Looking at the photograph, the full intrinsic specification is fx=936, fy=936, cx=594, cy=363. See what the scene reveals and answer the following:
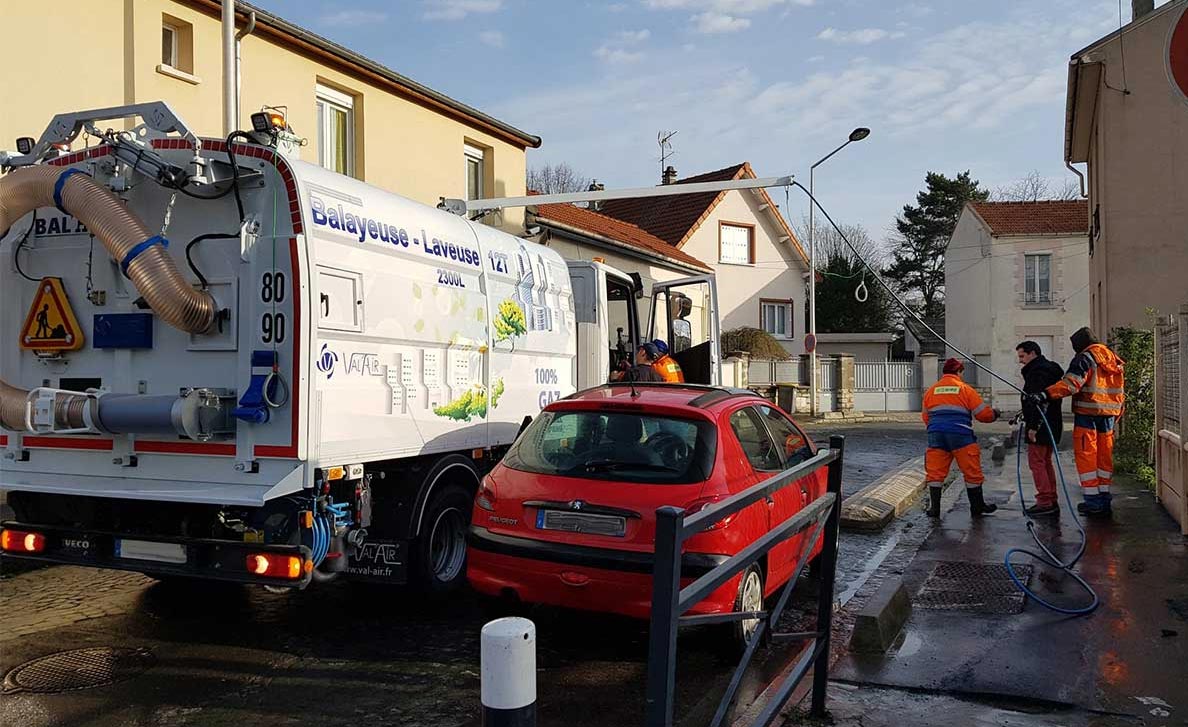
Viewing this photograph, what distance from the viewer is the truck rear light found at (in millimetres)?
5043

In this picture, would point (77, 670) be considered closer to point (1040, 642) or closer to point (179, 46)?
point (1040, 642)

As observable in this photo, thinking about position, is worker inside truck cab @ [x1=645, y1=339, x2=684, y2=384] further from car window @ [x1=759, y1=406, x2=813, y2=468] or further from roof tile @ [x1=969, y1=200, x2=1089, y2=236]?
roof tile @ [x1=969, y1=200, x2=1089, y2=236]

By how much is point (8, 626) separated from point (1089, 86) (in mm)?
19646

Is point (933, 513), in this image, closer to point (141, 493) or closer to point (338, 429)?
point (338, 429)

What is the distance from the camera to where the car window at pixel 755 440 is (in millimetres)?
5887

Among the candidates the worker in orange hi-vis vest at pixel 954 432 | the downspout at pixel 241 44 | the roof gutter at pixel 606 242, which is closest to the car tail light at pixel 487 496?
the worker in orange hi-vis vest at pixel 954 432

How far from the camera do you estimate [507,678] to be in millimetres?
2514

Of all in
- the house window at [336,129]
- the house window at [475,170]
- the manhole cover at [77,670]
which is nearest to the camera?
the manhole cover at [77,670]

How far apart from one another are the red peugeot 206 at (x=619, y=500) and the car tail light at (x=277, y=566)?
3.33 feet

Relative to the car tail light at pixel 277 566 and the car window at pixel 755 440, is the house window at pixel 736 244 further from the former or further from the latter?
the car tail light at pixel 277 566

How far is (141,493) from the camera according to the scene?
531 centimetres

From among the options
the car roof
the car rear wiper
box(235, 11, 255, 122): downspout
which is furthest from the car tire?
box(235, 11, 255, 122): downspout

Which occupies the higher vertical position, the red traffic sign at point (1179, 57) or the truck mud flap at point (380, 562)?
the red traffic sign at point (1179, 57)

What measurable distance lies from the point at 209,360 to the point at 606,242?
16136 millimetres
